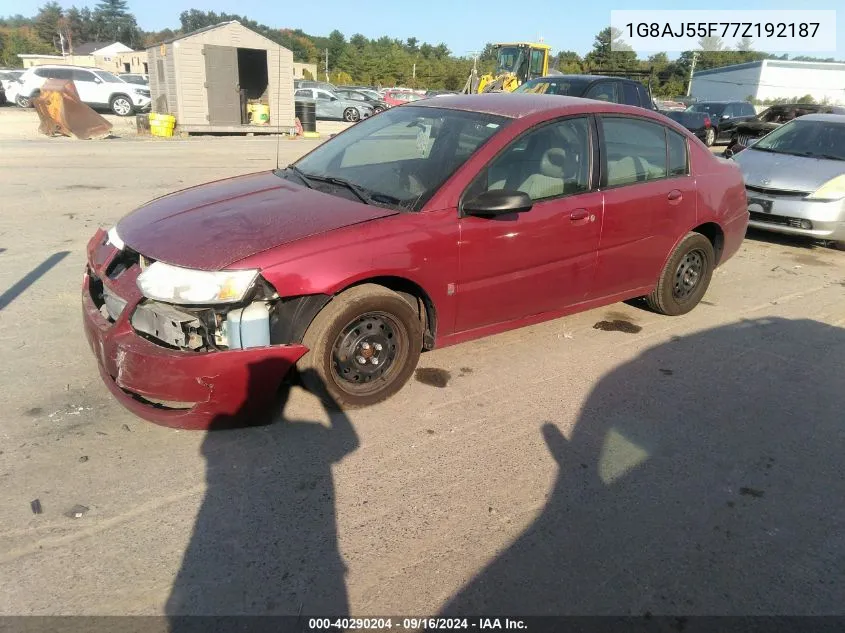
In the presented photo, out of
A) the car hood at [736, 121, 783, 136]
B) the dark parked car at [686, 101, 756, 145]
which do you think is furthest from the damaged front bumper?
the dark parked car at [686, 101, 756, 145]

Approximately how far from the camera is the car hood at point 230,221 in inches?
121

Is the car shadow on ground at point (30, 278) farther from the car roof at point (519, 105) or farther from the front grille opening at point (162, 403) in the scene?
the car roof at point (519, 105)

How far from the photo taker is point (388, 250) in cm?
331

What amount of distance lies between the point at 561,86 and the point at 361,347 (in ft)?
31.1

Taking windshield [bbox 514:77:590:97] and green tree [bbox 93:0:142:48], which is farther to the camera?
green tree [bbox 93:0:142:48]

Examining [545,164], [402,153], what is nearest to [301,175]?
[402,153]

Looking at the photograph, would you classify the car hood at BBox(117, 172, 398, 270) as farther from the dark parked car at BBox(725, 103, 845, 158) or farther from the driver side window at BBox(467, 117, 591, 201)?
the dark parked car at BBox(725, 103, 845, 158)

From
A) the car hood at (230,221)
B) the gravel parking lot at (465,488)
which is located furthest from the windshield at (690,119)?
the car hood at (230,221)

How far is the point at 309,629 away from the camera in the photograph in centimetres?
215

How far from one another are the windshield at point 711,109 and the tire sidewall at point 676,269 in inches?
803

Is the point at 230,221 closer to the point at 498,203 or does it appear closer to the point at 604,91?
the point at 498,203

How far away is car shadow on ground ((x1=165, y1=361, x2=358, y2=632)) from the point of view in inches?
88.5

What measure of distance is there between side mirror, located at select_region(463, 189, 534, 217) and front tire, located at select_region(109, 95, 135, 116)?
82.5ft

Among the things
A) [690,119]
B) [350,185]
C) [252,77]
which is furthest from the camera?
[252,77]
